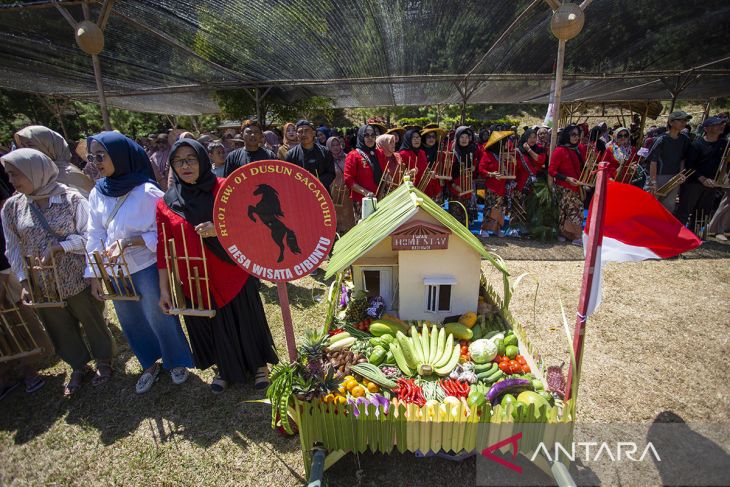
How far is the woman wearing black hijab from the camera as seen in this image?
2.73m

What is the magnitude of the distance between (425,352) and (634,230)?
5.42ft

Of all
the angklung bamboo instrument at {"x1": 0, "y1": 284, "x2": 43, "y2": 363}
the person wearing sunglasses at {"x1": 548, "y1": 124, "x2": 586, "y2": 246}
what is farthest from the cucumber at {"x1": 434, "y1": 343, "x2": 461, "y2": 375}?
the person wearing sunglasses at {"x1": 548, "y1": 124, "x2": 586, "y2": 246}

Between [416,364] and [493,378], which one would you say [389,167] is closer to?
[416,364]

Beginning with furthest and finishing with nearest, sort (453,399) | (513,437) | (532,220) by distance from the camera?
(532,220), (453,399), (513,437)

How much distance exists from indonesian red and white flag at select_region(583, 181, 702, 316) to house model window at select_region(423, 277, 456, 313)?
1160 millimetres

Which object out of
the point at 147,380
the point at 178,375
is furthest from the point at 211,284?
the point at 147,380

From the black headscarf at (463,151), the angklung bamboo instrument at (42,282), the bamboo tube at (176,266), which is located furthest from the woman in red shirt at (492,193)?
the angklung bamboo instrument at (42,282)

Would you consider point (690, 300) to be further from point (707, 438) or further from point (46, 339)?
point (46, 339)

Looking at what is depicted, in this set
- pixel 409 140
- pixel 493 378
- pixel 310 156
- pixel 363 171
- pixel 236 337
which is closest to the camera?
pixel 493 378

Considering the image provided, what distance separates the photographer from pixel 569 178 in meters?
6.72

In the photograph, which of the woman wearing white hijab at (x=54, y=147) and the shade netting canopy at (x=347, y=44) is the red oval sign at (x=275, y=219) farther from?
the shade netting canopy at (x=347, y=44)

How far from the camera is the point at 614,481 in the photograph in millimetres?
2449

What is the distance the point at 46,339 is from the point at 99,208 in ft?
6.84

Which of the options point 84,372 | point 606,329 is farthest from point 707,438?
point 84,372
